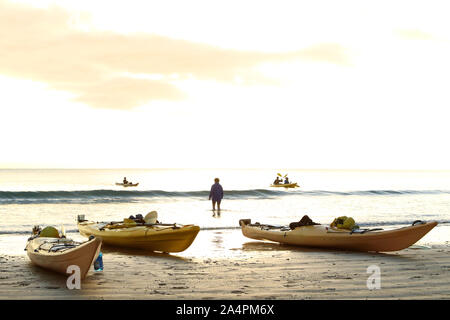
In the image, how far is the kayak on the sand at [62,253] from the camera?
24.7ft

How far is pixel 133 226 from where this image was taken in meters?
12.0

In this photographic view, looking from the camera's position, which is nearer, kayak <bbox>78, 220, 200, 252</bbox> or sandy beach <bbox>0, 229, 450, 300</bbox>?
sandy beach <bbox>0, 229, 450, 300</bbox>

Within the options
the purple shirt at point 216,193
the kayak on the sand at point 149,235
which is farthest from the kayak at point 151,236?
the purple shirt at point 216,193

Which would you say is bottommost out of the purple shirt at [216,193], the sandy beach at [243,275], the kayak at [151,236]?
the sandy beach at [243,275]

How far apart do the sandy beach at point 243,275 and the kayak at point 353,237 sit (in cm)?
28

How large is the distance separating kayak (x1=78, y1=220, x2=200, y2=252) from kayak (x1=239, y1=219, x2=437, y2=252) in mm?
2773

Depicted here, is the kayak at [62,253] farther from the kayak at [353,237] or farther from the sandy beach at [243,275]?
the kayak at [353,237]

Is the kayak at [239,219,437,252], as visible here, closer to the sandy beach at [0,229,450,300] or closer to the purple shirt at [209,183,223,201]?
the sandy beach at [0,229,450,300]

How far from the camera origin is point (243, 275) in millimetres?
8117

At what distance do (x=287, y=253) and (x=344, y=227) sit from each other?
67.8 inches

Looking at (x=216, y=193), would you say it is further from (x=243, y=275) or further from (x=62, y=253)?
(x=62, y=253)

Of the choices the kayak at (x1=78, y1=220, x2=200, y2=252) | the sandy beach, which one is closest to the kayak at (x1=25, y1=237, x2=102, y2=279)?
the sandy beach

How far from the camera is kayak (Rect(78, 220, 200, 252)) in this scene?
10961 mm
